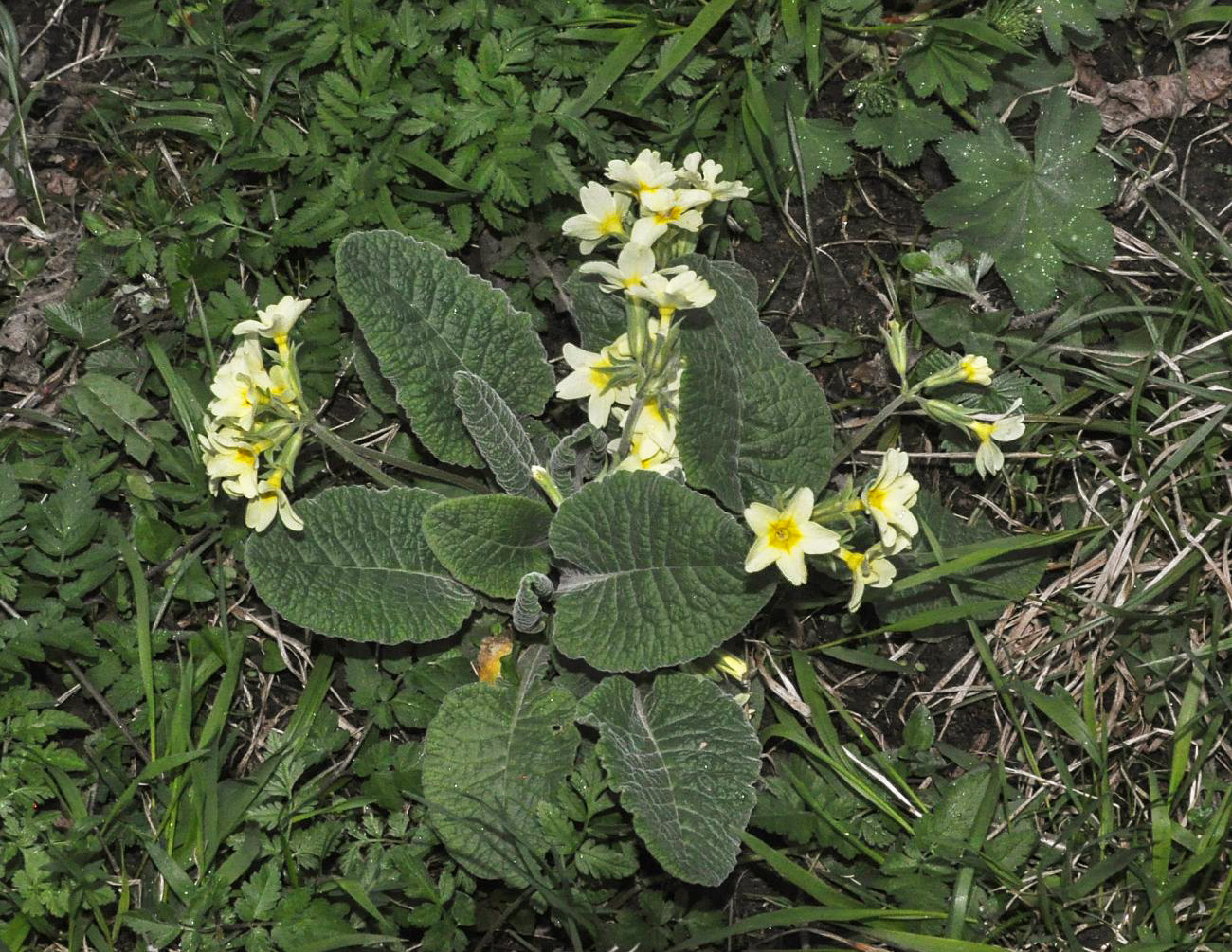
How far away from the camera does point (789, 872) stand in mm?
2459

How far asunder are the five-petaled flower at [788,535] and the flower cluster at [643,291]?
0.34 meters

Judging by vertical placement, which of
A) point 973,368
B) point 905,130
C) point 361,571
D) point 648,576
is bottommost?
point 361,571

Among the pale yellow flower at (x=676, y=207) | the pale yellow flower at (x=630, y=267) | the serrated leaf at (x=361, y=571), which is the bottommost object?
the serrated leaf at (x=361, y=571)

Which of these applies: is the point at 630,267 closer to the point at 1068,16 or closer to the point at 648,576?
the point at 648,576

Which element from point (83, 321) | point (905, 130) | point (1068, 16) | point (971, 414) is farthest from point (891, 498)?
point (83, 321)

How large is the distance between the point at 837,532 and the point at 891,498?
4.6 inches

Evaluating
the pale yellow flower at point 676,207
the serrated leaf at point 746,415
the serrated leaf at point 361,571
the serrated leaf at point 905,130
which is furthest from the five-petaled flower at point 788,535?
the serrated leaf at point 905,130

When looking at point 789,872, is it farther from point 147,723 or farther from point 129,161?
point 129,161

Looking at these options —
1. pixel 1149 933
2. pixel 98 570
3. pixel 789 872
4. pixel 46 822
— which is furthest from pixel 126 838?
pixel 1149 933

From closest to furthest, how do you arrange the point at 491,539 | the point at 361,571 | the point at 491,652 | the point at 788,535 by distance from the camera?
1. the point at 788,535
2. the point at 491,539
3. the point at 361,571
4. the point at 491,652

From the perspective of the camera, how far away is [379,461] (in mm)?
2740

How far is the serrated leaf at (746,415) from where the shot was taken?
7.88ft

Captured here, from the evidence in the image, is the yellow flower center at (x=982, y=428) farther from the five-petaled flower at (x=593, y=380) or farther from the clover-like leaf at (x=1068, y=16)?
the clover-like leaf at (x=1068, y=16)

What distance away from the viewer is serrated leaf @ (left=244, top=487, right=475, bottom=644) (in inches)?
96.7
